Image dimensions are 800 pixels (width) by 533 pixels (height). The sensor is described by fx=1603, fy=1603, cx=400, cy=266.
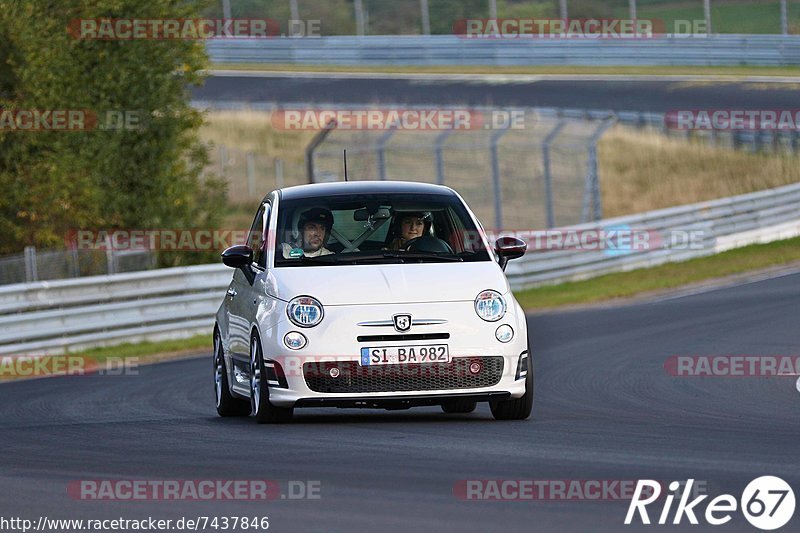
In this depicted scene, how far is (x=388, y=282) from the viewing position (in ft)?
33.3

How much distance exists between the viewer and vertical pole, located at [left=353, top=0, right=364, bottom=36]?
4788cm

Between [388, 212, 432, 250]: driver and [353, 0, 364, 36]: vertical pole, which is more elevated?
[353, 0, 364, 36]: vertical pole

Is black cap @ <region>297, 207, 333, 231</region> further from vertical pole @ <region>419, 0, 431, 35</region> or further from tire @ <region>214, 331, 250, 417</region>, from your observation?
vertical pole @ <region>419, 0, 431, 35</region>

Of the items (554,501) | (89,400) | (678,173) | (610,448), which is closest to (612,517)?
(554,501)

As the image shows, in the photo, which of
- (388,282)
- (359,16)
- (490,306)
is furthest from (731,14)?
(388,282)

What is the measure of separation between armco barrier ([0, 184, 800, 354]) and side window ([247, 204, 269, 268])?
9.24 metres

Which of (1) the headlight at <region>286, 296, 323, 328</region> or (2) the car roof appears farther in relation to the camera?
(2) the car roof

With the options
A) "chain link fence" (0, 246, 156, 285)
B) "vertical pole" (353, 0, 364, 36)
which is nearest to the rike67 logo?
"chain link fence" (0, 246, 156, 285)

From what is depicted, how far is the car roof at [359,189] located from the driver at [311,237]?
0.28 metres
